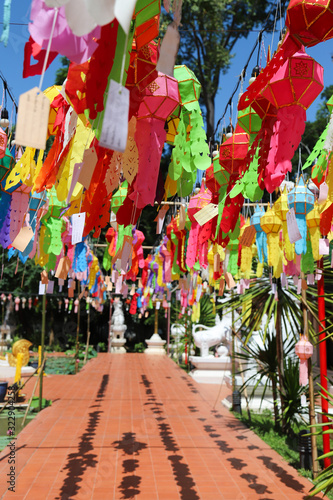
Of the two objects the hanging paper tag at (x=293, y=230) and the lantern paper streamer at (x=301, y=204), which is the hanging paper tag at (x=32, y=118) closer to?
the hanging paper tag at (x=293, y=230)

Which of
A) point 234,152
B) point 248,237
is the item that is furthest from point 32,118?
point 248,237

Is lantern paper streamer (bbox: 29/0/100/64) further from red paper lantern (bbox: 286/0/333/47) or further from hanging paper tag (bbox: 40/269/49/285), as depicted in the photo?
hanging paper tag (bbox: 40/269/49/285)

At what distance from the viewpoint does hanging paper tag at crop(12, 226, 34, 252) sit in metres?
2.70

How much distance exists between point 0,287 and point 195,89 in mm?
16874

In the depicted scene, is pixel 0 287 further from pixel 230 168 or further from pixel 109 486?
pixel 230 168

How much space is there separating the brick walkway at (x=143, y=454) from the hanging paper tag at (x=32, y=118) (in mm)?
3531

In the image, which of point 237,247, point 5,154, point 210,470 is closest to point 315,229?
point 237,247

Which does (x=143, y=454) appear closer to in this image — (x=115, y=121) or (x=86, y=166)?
(x=86, y=166)

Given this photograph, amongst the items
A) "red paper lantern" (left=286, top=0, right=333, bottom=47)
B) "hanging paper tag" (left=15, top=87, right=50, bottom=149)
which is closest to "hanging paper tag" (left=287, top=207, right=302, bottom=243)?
"red paper lantern" (left=286, top=0, right=333, bottom=47)

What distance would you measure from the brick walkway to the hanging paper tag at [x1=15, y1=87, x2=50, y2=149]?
11.6 ft

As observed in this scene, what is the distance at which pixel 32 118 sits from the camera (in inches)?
54.3

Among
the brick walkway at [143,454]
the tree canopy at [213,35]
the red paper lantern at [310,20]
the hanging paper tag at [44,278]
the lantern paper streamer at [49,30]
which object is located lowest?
the brick walkway at [143,454]

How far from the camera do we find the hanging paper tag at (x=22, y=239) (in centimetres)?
270

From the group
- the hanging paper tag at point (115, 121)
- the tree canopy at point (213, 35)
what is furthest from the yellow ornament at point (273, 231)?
the tree canopy at point (213, 35)
